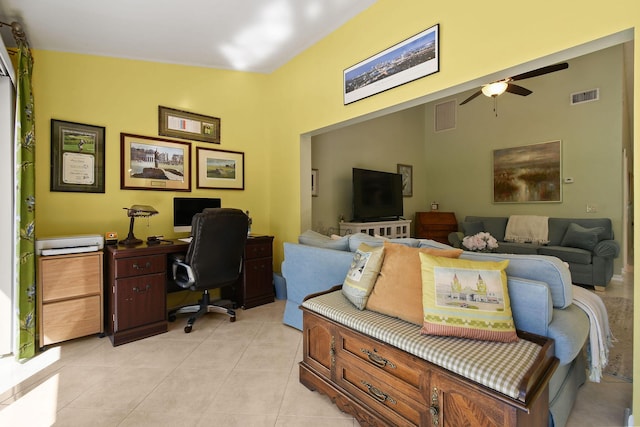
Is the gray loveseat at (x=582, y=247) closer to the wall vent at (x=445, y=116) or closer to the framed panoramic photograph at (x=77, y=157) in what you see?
the wall vent at (x=445, y=116)

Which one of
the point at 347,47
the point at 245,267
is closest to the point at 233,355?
the point at 245,267

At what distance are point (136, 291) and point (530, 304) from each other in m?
2.83

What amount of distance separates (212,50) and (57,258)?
244 centimetres

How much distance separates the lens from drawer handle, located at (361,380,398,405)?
4.61 ft

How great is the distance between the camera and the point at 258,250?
11.0 feet

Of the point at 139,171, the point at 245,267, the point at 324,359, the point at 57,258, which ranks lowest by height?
the point at 324,359

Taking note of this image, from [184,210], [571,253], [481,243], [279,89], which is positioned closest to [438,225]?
[571,253]

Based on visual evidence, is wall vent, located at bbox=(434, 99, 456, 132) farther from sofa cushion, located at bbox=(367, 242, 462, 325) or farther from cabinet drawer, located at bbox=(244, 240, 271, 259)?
sofa cushion, located at bbox=(367, 242, 462, 325)

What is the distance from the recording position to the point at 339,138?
4.89 meters

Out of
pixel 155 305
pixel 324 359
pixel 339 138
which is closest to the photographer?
pixel 324 359

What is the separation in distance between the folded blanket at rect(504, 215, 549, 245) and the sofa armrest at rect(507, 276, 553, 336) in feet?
14.2

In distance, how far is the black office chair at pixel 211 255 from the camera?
259 centimetres

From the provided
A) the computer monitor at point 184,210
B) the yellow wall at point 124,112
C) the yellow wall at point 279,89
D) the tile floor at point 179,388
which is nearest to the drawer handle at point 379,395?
the tile floor at point 179,388

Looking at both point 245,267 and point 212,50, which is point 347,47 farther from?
point 245,267
